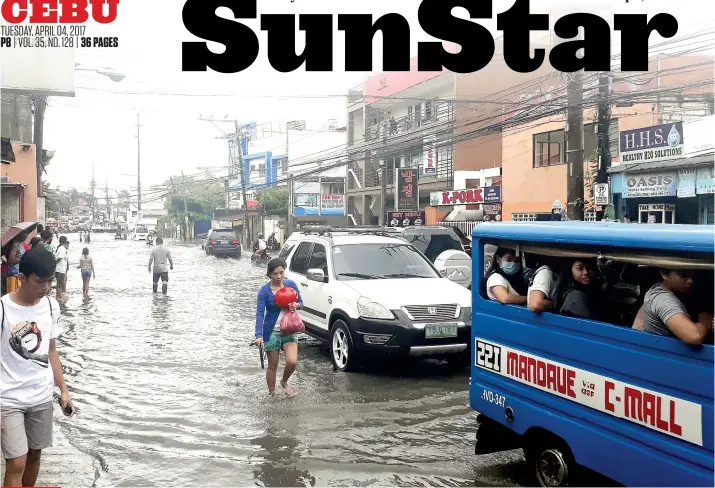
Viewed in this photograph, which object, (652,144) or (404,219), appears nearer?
(652,144)

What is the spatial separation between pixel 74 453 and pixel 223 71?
4.19 meters

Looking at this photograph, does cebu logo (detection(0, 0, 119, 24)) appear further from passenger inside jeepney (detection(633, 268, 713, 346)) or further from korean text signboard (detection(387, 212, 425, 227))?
korean text signboard (detection(387, 212, 425, 227))

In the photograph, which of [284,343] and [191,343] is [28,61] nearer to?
[191,343]

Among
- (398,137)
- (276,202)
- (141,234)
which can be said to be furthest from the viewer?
(141,234)

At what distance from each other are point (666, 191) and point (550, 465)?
49.0 feet

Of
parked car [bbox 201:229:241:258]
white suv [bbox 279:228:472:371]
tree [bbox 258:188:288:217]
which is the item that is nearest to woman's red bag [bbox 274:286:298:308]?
white suv [bbox 279:228:472:371]

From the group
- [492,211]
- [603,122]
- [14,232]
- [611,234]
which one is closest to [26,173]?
[14,232]

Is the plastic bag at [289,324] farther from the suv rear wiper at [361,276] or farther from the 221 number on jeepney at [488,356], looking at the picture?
the 221 number on jeepney at [488,356]

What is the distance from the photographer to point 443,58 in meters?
9.15

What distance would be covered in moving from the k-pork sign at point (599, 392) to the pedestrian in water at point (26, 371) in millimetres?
3009

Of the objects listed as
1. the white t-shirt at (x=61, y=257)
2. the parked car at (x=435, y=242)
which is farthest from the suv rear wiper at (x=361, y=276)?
the white t-shirt at (x=61, y=257)

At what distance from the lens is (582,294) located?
4328 millimetres

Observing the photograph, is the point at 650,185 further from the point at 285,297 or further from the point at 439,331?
the point at 285,297

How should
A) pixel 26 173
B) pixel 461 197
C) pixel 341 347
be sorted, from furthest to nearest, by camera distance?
pixel 461 197 → pixel 26 173 → pixel 341 347
